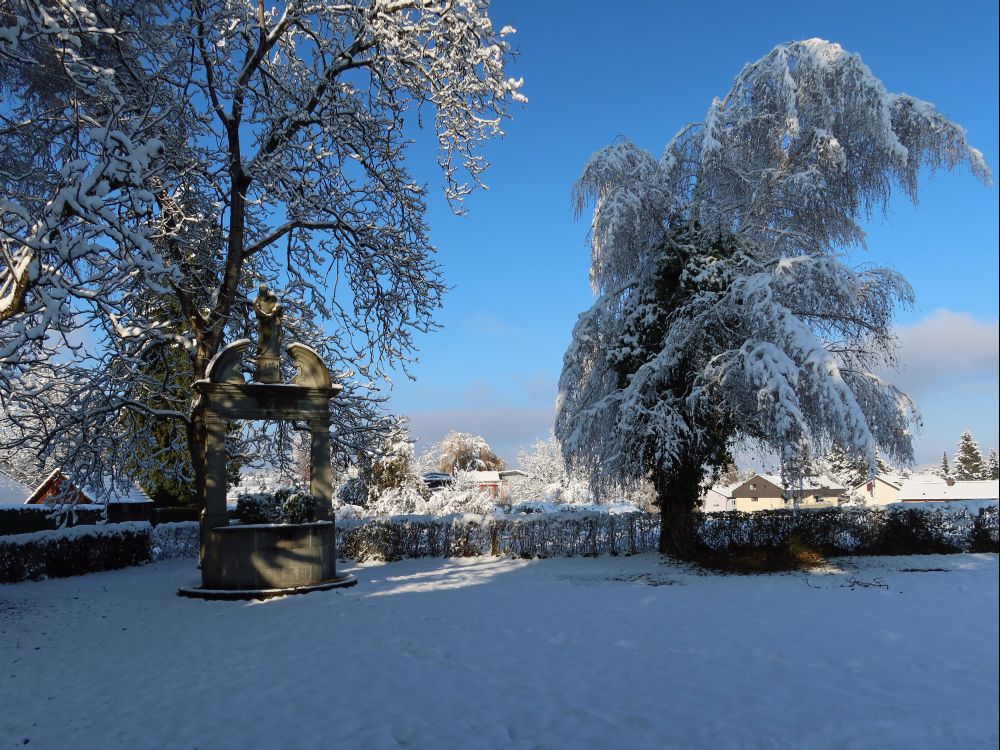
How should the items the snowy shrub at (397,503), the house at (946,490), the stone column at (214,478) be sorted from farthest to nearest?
the house at (946,490) → the snowy shrub at (397,503) → the stone column at (214,478)

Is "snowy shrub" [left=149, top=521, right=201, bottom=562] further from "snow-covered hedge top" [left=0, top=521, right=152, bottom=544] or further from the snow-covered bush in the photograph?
the snow-covered bush

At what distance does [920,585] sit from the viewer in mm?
11320

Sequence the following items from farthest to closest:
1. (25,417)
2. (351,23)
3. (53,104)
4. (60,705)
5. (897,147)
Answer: (897,147) → (351,23) → (53,104) → (25,417) → (60,705)

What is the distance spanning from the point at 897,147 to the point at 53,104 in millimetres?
16000

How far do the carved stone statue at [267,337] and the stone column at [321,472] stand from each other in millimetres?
1163

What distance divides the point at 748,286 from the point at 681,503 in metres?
5.49

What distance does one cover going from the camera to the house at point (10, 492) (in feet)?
90.3

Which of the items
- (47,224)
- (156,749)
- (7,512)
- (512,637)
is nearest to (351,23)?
(47,224)

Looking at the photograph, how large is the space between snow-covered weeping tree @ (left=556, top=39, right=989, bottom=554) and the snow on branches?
0.13 ft

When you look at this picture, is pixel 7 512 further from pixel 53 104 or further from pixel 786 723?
pixel 786 723

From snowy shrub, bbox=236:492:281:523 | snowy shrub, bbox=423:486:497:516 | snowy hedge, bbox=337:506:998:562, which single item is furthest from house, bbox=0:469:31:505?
snowy shrub, bbox=236:492:281:523

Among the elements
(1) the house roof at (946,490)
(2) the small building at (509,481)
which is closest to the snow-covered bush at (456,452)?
(2) the small building at (509,481)

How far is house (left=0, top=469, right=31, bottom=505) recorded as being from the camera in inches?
1084

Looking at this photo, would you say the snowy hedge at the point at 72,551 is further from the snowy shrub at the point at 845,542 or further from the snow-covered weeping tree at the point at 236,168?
the snowy shrub at the point at 845,542
